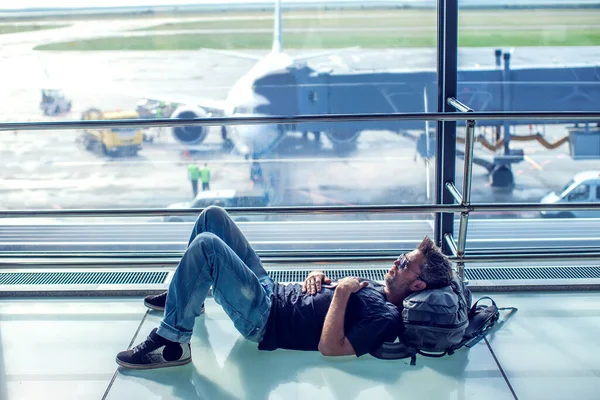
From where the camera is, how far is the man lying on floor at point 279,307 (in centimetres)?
204

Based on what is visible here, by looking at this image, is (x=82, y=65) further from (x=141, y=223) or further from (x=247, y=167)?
(x=141, y=223)

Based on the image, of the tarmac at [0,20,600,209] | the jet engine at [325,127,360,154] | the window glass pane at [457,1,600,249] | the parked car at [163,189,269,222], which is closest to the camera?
the parked car at [163,189,269,222]

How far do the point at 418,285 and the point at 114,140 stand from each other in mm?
9706

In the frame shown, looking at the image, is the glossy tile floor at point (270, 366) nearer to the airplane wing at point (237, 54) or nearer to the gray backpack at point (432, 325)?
the gray backpack at point (432, 325)

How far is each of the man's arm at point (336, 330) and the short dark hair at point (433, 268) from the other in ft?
0.92

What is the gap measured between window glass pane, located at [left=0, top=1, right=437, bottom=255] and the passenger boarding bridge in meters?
4.94

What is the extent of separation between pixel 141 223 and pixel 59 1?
2.44 metres

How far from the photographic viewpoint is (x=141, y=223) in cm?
611

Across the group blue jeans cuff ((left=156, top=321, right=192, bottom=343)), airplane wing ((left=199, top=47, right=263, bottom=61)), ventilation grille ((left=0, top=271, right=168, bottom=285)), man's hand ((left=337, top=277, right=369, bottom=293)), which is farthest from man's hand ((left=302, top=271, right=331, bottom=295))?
airplane wing ((left=199, top=47, right=263, bottom=61))

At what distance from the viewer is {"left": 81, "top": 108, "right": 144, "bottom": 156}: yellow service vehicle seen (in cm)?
1081

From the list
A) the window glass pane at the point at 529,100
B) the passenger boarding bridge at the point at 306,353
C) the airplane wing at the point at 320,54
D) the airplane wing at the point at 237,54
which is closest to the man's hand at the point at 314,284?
the passenger boarding bridge at the point at 306,353

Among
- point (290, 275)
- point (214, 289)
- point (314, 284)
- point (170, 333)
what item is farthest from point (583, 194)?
point (170, 333)

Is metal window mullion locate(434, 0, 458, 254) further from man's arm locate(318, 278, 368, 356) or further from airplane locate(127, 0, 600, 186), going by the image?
airplane locate(127, 0, 600, 186)

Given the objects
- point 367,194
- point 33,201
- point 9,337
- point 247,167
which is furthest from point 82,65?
point 9,337
